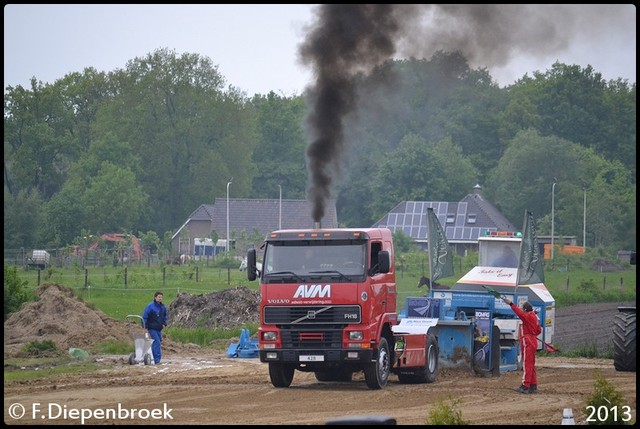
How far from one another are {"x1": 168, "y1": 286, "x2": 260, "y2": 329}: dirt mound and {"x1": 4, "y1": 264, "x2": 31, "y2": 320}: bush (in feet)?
16.6

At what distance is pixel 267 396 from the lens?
21.0 meters

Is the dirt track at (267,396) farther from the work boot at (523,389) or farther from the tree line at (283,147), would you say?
the tree line at (283,147)

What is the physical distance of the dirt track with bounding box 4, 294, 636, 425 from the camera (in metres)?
18.1

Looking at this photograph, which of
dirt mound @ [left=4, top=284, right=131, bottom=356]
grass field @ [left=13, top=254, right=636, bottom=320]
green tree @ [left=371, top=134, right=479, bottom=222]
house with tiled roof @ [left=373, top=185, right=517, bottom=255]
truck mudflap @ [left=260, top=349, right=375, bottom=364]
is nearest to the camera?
truck mudflap @ [left=260, top=349, right=375, bottom=364]

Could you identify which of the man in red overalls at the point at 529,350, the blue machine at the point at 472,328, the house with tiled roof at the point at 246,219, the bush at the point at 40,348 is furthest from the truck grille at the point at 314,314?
the house with tiled roof at the point at 246,219

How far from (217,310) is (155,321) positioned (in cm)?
929

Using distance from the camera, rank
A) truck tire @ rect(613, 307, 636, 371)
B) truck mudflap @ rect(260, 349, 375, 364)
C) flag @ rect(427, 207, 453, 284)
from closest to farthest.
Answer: truck mudflap @ rect(260, 349, 375, 364)
truck tire @ rect(613, 307, 636, 371)
flag @ rect(427, 207, 453, 284)

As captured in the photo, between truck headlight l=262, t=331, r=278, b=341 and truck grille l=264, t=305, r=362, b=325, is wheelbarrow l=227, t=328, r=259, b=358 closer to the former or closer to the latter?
truck headlight l=262, t=331, r=278, b=341

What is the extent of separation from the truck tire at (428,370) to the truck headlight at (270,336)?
10.1 ft

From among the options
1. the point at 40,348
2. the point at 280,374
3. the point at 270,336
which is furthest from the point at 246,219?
the point at 270,336

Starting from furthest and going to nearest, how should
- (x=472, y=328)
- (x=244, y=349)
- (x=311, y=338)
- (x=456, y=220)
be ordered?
(x=456, y=220), (x=244, y=349), (x=472, y=328), (x=311, y=338)

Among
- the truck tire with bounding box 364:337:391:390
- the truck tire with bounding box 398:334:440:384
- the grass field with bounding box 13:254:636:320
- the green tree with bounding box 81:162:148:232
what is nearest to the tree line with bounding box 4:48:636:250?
the green tree with bounding box 81:162:148:232

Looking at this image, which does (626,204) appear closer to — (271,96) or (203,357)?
(271,96)

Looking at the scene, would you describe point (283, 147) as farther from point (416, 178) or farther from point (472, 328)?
point (472, 328)
